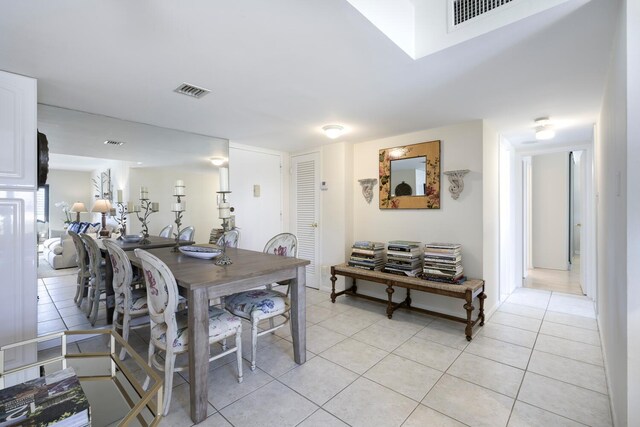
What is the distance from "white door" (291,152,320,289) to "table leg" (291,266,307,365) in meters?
2.06

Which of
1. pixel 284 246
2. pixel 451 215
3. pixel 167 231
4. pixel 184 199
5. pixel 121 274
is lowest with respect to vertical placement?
pixel 121 274

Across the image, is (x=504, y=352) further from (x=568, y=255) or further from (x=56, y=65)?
(x=568, y=255)

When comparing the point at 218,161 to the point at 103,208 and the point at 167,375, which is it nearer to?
the point at 103,208

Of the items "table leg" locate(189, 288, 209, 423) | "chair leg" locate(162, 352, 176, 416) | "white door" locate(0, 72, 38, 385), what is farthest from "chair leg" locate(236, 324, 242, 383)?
"white door" locate(0, 72, 38, 385)

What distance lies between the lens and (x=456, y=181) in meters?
3.23

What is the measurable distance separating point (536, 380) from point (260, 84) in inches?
118

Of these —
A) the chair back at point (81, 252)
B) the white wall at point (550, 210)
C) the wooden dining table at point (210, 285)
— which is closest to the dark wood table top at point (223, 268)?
the wooden dining table at point (210, 285)

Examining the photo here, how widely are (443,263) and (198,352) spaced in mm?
2431

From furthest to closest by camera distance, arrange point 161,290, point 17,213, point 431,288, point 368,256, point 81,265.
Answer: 1. point 368,256
2. point 81,265
3. point 431,288
4. point 17,213
5. point 161,290

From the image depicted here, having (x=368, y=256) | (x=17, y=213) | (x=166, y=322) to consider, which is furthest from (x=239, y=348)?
(x=368, y=256)

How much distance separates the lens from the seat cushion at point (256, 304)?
227 centimetres

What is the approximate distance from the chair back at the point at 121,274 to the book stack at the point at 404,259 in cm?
254

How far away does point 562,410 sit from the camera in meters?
1.79

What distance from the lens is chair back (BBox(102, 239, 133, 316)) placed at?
2.18 metres
